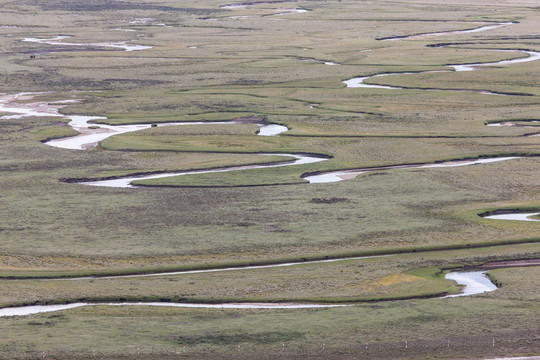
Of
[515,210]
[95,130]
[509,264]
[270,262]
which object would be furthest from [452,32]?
[270,262]

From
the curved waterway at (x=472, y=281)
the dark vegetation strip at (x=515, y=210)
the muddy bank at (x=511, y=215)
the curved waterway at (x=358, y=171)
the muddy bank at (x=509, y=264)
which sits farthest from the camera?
the curved waterway at (x=358, y=171)

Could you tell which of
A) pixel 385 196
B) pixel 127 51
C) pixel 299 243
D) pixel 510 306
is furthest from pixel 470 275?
pixel 127 51

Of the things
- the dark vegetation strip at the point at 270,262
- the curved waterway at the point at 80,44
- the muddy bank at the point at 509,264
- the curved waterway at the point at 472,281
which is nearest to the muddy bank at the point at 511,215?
the dark vegetation strip at the point at 270,262

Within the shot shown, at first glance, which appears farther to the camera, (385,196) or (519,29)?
(519,29)

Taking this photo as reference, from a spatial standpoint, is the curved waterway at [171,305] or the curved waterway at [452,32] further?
the curved waterway at [452,32]

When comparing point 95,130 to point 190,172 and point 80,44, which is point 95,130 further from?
point 80,44

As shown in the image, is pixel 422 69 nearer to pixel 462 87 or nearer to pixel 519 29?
pixel 462 87

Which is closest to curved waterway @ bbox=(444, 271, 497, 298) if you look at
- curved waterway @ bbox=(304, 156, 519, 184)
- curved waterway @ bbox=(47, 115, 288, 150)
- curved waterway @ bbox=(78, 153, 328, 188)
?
curved waterway @ bbox=(304, 156, 519, 184)

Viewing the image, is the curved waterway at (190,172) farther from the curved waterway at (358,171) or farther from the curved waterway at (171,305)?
the curved waterway at (171,305)
